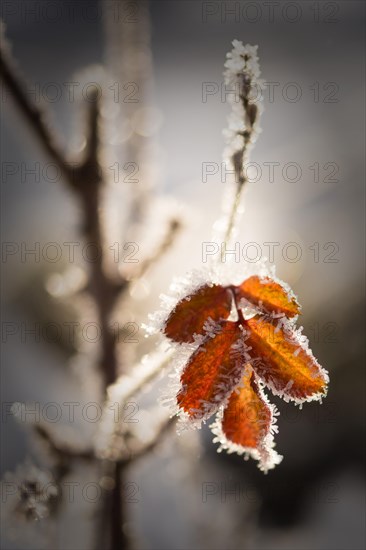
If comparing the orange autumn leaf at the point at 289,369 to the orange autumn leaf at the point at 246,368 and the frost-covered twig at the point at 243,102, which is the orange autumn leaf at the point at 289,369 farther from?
the frost-covered twig at the point at 243,102

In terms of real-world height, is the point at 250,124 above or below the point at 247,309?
above

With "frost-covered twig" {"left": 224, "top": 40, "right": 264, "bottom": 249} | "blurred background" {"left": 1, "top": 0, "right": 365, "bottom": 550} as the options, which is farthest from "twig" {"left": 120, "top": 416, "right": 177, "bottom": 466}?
"frost-covered twig" {"left": 224, "top": 40, "right": 264, "bottom": 249}

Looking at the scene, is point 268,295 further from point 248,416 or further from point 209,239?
point 209,239

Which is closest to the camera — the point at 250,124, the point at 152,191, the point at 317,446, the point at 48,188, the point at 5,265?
the point at 250,124

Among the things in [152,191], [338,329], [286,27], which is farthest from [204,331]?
[286,27]

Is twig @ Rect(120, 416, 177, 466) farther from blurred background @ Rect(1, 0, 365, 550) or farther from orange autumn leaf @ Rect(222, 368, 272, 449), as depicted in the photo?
orange autumn leaf @ Rect(222, 368, 272, 449)

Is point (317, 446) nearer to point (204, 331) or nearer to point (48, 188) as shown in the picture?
point (204, 331)
